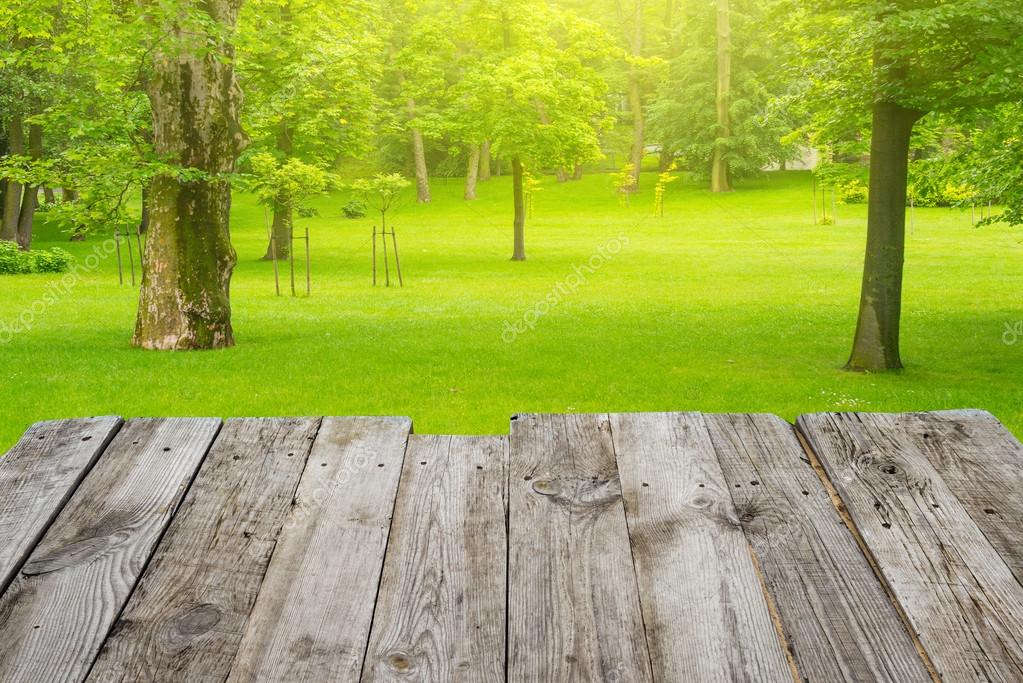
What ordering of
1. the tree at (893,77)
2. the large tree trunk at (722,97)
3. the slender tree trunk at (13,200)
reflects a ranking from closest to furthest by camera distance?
the tree at (893,77) → the slender tree trunk at (13,200) → the large tree trunk at (722,97)

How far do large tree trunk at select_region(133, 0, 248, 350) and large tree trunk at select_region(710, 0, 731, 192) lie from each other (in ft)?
173

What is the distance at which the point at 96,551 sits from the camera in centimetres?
192

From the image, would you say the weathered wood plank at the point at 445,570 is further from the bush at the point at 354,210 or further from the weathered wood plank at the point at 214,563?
the bush at the point at 354,210

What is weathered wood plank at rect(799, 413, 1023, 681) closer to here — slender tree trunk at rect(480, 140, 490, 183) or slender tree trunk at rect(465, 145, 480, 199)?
slender tree trunk at rect(465, 145, 480, 199)

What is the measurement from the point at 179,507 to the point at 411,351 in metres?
14.6

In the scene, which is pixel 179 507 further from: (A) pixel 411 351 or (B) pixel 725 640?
(A) pixel 411 351

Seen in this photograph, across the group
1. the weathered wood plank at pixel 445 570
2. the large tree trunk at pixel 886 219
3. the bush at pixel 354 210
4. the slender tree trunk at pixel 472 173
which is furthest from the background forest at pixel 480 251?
the slender tree trunk at pixel 472 173

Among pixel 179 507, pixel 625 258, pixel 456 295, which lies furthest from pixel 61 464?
pixel 625 258

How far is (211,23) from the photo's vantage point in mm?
13750

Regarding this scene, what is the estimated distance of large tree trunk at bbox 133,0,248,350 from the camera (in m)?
15.6

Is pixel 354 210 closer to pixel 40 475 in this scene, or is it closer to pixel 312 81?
pixel 312 81

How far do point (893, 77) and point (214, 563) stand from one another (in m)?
13.8

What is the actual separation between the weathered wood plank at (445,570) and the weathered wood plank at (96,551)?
0.47 metres

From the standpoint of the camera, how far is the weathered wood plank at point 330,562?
1.64 m
